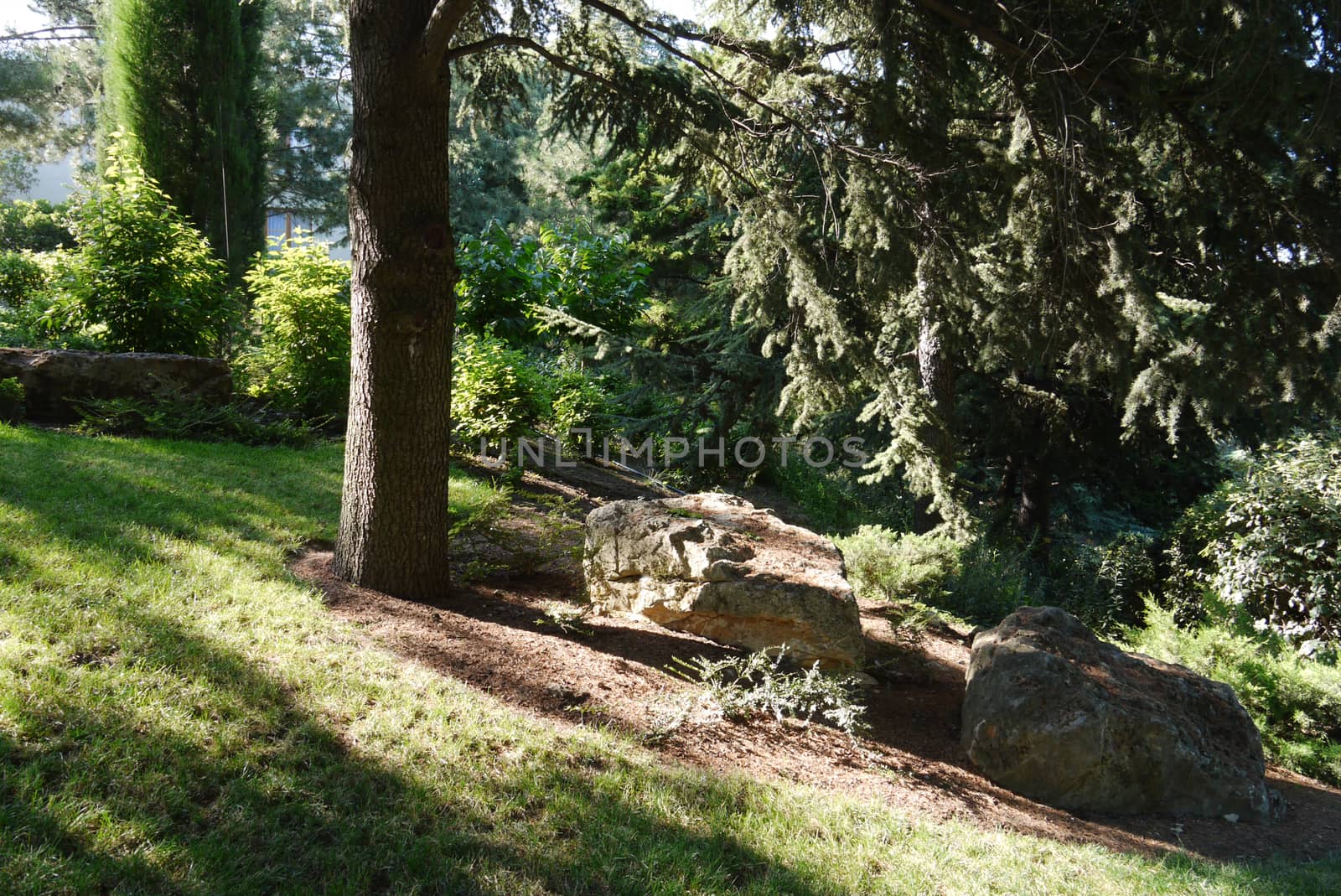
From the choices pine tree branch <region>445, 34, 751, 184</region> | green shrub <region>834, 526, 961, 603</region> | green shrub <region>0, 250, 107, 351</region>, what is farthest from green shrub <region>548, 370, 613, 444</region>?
green shrub <region>0, 250, 107, 351</region>

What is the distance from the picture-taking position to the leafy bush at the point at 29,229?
18016 millimetres

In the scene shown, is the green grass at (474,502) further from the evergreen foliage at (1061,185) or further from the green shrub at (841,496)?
the green shrub at (841,496)

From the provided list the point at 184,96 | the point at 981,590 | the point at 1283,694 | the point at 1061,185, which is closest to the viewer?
the point at 1061,185

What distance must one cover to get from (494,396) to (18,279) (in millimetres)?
6946

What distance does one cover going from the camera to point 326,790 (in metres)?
2.83

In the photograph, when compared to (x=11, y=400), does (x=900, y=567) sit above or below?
below

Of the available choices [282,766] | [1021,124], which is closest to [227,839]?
[282,766]

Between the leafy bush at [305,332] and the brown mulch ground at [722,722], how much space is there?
4.12 m

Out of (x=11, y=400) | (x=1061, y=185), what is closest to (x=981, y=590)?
(x=1061, y=185)

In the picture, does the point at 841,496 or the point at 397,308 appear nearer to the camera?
the point at 397,308

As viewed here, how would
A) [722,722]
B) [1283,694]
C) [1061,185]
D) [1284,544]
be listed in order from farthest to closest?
[1284,544], [1283,694], [1061,185], [722,722]

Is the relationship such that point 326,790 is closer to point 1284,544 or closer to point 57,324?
point 57,324

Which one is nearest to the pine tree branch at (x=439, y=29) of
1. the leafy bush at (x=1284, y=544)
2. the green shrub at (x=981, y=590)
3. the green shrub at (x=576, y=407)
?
the green shrub at (x=576, y=407)

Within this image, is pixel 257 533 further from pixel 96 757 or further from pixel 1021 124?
pixel 1021 124
